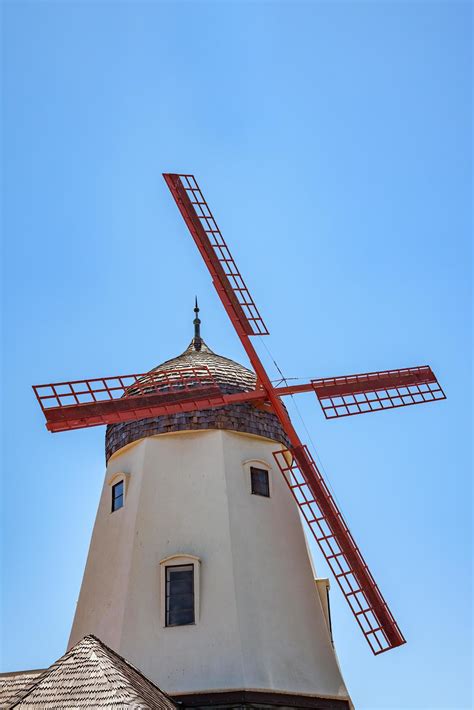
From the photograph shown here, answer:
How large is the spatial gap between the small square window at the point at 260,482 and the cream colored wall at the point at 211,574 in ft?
0.41

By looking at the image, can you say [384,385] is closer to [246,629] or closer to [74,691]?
[246,629]

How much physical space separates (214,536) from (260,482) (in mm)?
1471

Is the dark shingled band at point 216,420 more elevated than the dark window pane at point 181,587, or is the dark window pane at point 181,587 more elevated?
the dark shingled band at point 216,420

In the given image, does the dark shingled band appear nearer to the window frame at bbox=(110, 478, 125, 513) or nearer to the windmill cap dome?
the windmill cap dome

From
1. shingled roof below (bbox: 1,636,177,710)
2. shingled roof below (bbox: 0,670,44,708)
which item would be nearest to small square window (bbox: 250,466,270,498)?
shingled roof below (bbox: 0,670,44,708)

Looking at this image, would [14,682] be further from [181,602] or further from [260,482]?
[260,482]

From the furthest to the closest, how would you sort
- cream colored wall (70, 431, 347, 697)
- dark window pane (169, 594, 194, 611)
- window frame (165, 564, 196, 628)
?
1. dark window pane (169, 594, 194, 611)
2. window frame (165, 564, 196, 628)
3. cream colored wall (70, 431, 347, 697)

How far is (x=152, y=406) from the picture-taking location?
651 inches

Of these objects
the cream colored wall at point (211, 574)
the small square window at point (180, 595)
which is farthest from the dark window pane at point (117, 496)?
the small square window at point (180, 595)

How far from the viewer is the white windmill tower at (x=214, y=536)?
49.1 ft

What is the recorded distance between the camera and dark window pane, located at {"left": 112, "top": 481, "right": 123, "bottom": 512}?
17062 mm

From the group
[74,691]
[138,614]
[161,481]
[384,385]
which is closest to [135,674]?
[74,691]

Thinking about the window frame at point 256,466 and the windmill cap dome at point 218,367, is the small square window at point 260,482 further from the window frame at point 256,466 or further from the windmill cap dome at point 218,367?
the windmill cap dome at point 218,367

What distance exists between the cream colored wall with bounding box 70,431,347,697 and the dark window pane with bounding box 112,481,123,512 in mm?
163
